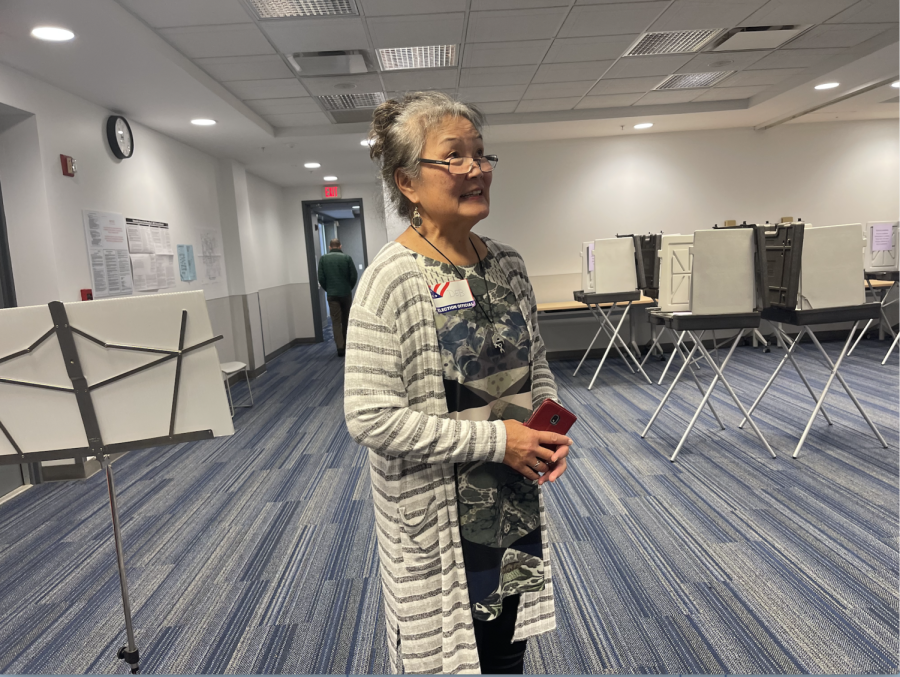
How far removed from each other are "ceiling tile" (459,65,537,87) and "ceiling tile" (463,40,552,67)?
12 centimetres

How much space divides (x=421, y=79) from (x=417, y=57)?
44cm

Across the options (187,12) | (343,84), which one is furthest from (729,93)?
(187,12)

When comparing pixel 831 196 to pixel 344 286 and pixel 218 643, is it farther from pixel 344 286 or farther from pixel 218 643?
pixel 218 643

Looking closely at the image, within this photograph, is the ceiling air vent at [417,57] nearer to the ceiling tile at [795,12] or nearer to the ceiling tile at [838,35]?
the ceiling tile at [795,12]

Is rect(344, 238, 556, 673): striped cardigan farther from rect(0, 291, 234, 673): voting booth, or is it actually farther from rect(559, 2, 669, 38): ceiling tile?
rect(559, 2, 669, 38): ceiling tile

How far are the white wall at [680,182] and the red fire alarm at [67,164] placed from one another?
14.9 feet

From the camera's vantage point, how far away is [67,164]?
Answer: 12.7 ft

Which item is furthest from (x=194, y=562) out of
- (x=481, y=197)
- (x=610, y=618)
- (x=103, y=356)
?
(x=481, y=197)

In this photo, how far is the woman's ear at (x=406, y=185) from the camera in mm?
1106

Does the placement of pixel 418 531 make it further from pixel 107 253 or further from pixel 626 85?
pixel 626 85

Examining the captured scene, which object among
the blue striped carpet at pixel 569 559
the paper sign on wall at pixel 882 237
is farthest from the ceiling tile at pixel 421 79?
the paper sign on wall at pixel 882 237

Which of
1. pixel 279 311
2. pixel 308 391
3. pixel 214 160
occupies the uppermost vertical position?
pixel 214 160

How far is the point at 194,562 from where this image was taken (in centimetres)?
264

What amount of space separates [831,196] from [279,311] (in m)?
8.05
